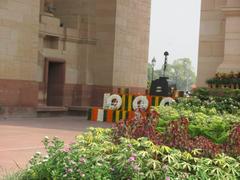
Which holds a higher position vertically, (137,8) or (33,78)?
(137,8)

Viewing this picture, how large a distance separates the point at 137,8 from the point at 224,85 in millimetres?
15303

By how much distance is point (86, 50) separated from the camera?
96.3 ft

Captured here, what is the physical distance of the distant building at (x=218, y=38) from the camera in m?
17.5

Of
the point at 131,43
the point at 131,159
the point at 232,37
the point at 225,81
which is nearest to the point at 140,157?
the point at 131,159

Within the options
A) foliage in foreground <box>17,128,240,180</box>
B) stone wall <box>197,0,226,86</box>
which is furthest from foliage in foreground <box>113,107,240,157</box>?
stone wall <box>197,0,226,86</box>

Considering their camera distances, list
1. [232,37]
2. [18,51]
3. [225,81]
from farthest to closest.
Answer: [18,51] → [232,37] → [225,81]

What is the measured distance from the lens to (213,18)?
18.3 meters

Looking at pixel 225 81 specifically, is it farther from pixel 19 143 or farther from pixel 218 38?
pixel 19 143

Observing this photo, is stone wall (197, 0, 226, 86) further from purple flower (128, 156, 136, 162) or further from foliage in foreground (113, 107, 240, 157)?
purple flower (128, 156, 136, 162)

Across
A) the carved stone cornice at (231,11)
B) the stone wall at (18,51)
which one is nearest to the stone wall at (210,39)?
the carved stone cornice at (231,11)

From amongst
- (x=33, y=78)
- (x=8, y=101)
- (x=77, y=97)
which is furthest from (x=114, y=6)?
(x=8, y=101)

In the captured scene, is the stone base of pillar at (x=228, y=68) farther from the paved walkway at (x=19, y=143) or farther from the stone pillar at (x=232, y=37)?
the paved walkway at (x=19, y=143)

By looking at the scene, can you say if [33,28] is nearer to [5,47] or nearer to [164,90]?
[5,47]

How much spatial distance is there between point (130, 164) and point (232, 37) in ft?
41.0
